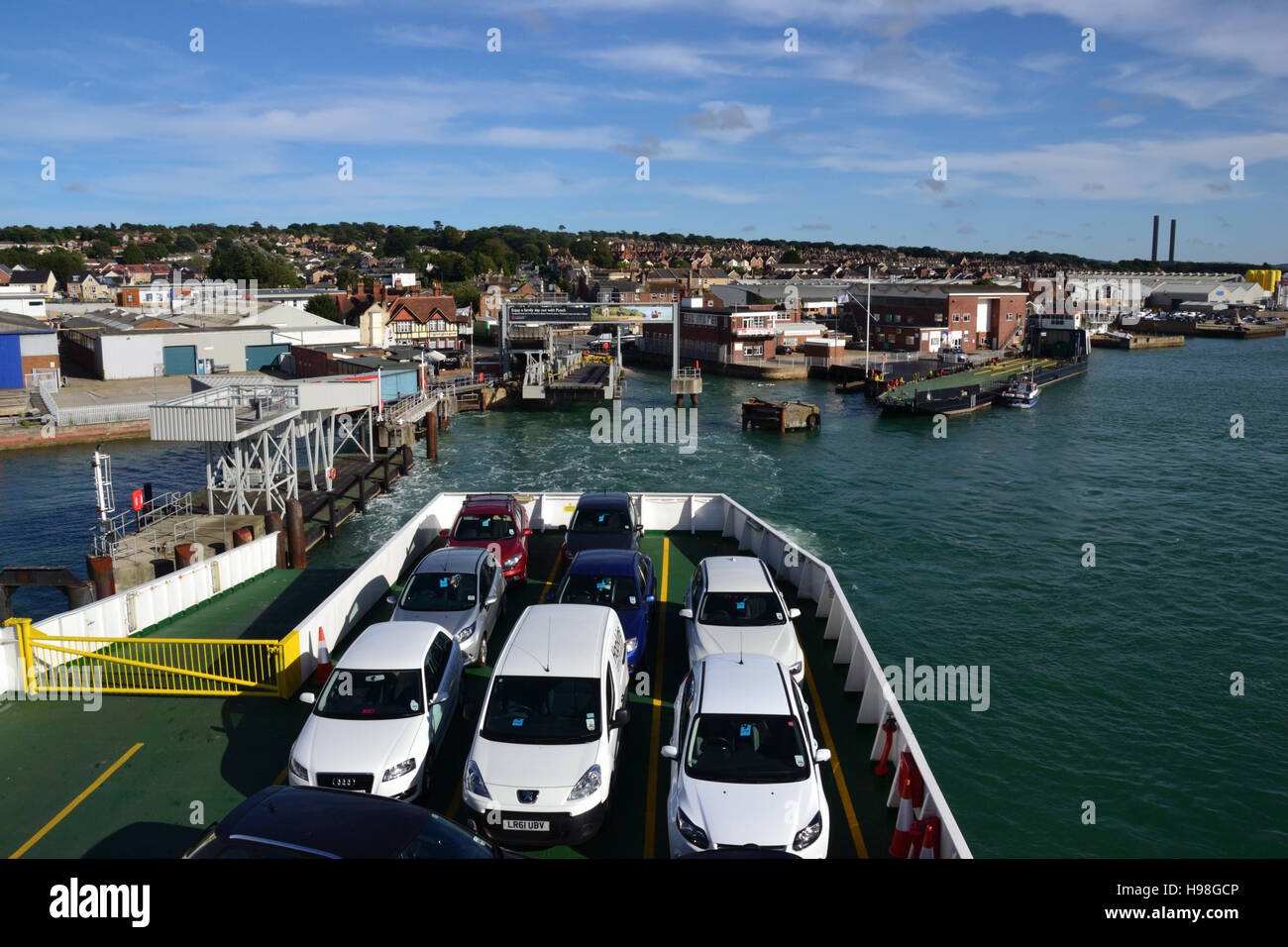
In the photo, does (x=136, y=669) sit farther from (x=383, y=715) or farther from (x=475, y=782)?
(x=475, y=782)

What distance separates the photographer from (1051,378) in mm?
71062

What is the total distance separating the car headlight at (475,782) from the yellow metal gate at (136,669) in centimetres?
338

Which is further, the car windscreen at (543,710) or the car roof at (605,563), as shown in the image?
the car roof at (605,563)

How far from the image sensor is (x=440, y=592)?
1133 centimetres

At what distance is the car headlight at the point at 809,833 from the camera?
6592mm

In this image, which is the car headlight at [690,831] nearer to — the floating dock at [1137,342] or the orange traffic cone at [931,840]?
the orange traffic cone at [931,840]

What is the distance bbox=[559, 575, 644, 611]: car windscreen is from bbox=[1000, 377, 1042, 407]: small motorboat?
53.3 m

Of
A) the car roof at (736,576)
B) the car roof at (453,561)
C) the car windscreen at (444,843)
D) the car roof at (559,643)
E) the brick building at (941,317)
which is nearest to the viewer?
the car windscreen at (444,843)

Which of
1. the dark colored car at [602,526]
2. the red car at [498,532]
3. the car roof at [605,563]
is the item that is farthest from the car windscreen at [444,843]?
the dark colored car at [602,526]

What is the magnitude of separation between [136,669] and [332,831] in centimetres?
626

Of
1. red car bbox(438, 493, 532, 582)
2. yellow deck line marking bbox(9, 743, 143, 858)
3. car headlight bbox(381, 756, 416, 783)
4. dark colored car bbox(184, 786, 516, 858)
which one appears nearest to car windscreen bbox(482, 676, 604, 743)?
car headlight bbox(381, 756, 416, 783)

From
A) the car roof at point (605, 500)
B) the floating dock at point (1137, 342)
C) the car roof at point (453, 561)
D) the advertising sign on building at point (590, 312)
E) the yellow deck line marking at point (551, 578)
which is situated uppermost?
the advertising sign on building at point (590, 312)

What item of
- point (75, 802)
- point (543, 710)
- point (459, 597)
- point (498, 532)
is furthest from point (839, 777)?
point (498, 532)

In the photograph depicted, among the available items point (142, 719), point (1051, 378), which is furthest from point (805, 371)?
point (142, 719)
